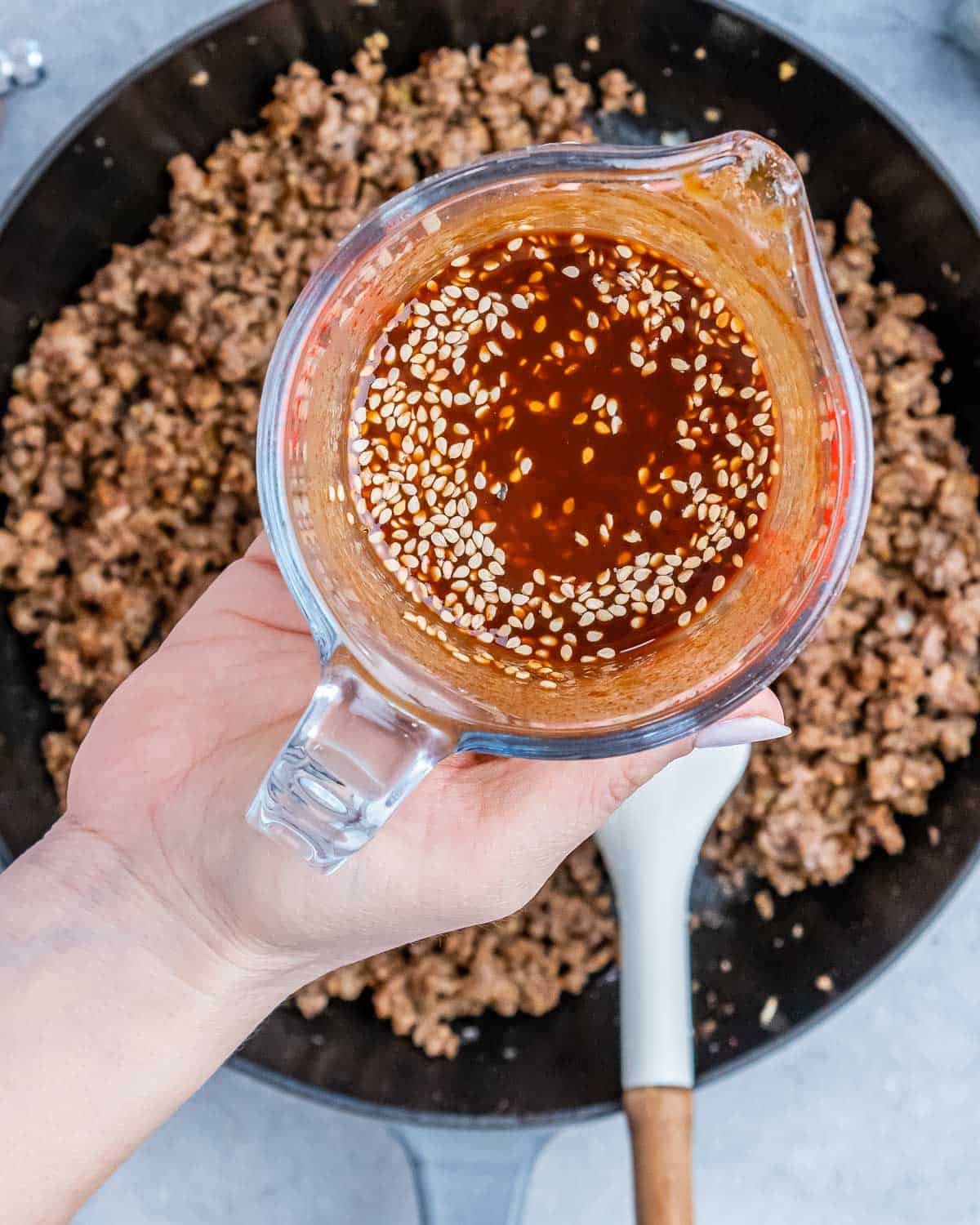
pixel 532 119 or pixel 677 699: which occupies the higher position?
pixel 532 119

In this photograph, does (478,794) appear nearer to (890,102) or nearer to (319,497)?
(319,497)

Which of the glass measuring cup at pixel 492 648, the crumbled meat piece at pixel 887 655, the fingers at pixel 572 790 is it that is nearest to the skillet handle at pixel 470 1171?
the crumbled meat piece at pixel 887 655

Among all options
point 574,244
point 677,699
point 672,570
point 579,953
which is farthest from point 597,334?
point 579,953

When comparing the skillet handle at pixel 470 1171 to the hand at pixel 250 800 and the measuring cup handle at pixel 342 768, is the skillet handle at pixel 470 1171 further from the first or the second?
the measuring cup handle at pixel 342 768

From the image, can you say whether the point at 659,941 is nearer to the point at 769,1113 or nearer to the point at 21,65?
the point at 769,1113

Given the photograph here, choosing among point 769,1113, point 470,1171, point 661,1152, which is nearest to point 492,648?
point 661,1152
